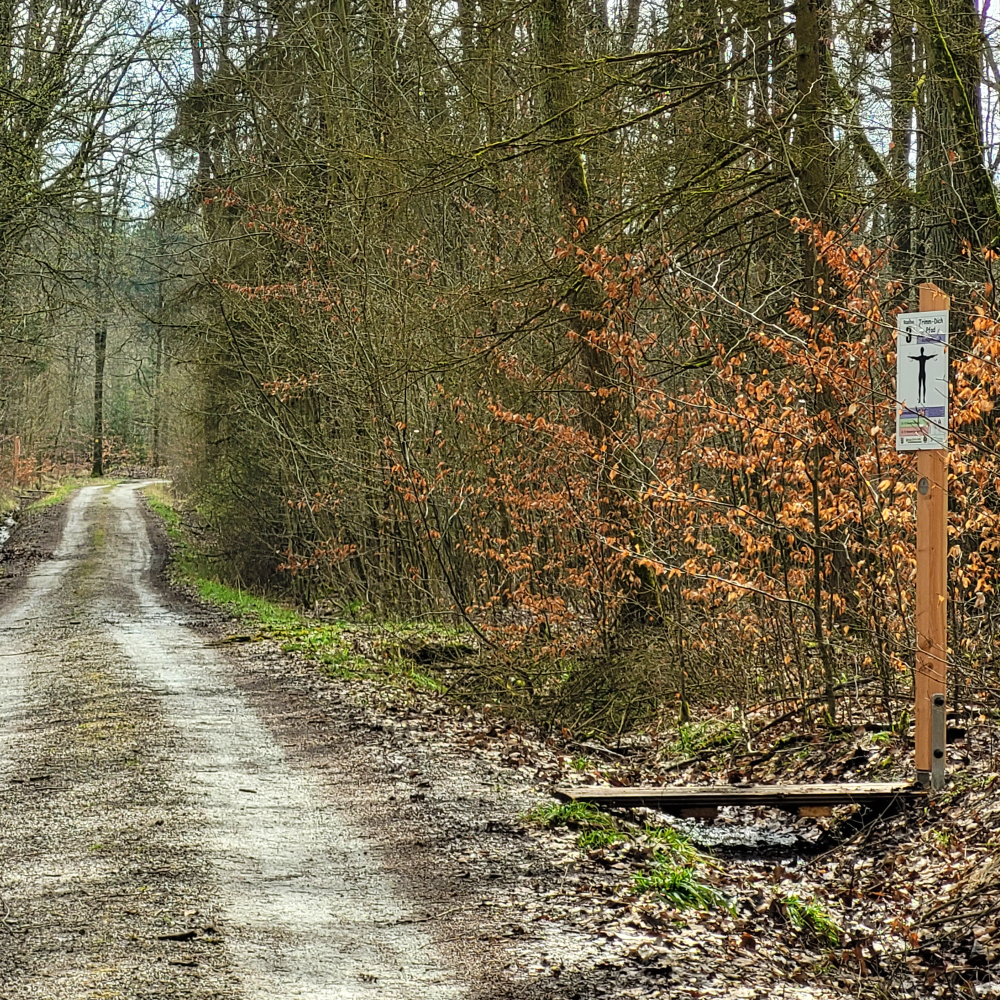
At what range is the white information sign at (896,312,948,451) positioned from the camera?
7320 millimetres

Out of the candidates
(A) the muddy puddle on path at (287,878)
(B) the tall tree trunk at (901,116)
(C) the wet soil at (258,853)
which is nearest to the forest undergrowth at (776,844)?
(C) the wet soil at (258,853)

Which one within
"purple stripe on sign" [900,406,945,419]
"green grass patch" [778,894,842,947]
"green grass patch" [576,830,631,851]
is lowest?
"green grass patch" [778,894,842,947]

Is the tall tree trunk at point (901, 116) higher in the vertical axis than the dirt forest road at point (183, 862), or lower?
higher

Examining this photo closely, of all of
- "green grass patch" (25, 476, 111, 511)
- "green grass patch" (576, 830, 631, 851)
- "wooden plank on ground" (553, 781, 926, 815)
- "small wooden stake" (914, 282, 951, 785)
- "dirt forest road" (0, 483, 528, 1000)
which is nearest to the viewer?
"dirt forest road" (0, 483, 528, 1000)

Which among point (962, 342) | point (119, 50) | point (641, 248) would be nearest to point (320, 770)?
point (641, 248)

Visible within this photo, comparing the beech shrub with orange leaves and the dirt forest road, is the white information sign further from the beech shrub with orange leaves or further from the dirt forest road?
the dirt forest road

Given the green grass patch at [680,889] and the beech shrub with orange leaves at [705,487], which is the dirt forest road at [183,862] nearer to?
the green grass patch at [680,889]

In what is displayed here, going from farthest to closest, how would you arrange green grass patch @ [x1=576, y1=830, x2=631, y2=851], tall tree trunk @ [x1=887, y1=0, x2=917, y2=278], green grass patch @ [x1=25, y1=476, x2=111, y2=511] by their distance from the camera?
1. green grass patch @ [x1=25, y1=476, x2=111, y2=511]
2. tall tree trunk @ [x1=887, y1=0, x2=917, y2=278]
3. green grass patch @ [x1=576, y1=830, x2=631, y2=851]

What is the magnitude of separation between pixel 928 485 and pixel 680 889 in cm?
297

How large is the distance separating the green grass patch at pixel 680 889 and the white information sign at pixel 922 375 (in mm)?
2845

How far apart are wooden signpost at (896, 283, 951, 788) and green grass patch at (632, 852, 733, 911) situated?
6.49ft

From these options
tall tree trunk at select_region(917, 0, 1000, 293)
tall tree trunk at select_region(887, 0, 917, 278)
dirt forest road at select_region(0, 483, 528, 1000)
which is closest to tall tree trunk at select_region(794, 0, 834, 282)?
tall tree trunk at select_region(887, 0, 917, 278)

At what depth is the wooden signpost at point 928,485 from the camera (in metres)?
7.34

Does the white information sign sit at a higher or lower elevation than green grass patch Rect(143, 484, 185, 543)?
higher
